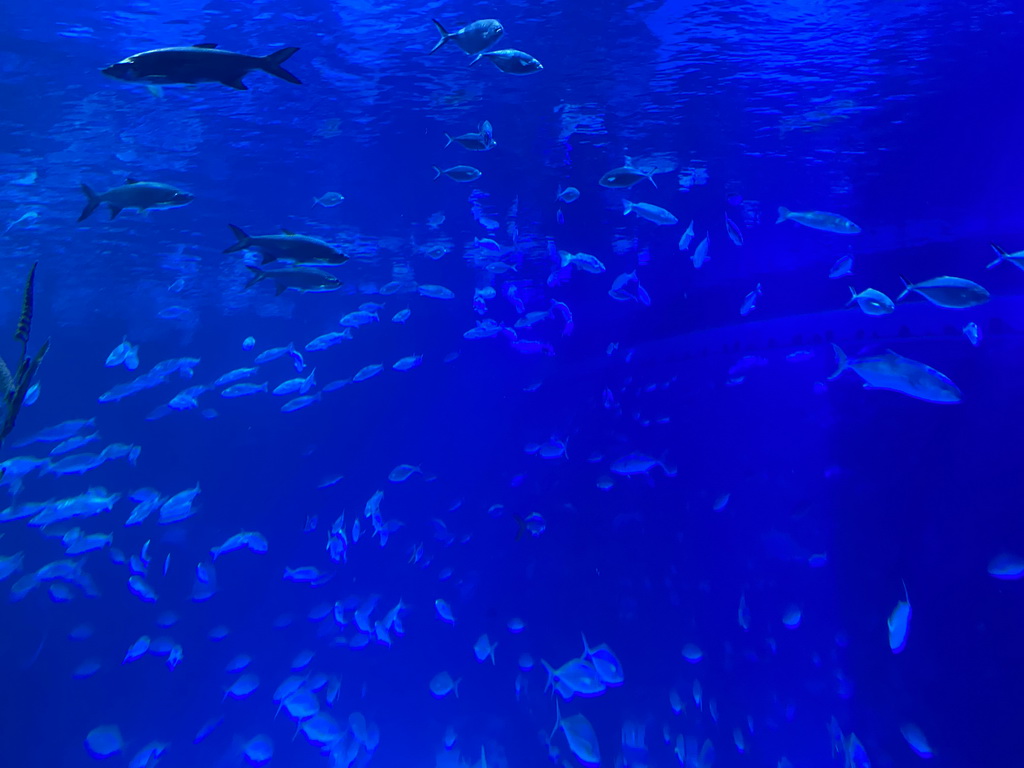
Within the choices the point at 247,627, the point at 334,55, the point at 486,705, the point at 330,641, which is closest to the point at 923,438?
the point at 486,705

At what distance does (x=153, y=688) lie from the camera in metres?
15.9

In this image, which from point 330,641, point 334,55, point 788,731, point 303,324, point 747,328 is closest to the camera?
point 334,55

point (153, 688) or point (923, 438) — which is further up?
point (923, 438)

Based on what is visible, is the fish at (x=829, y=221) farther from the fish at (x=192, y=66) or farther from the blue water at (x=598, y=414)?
the fish at (x=192, y=66)

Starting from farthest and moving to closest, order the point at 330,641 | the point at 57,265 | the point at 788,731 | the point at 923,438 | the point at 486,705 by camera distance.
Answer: the point at 57,265 → the point at 330,641 → the point at 486,705 → the point at 923,438 → the point at 788,731

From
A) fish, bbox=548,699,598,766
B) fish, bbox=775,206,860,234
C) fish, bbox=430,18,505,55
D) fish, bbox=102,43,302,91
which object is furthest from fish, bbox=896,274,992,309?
fish, bbox=548,699,598,766

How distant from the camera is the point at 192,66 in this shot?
3896mm

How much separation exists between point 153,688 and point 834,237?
76.9 feet

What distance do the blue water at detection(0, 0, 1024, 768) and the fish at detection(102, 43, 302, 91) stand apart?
731cm

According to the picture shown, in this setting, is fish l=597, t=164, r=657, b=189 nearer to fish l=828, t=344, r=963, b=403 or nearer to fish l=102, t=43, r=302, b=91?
fish l=828, t=344, r=963, b=403

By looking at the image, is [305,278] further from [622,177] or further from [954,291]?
[954,291]

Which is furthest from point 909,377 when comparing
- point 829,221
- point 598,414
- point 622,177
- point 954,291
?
point 598,414

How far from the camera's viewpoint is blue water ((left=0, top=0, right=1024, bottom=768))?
35.7 ft

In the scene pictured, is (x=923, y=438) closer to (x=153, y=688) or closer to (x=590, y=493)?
(x=590, y=493)
